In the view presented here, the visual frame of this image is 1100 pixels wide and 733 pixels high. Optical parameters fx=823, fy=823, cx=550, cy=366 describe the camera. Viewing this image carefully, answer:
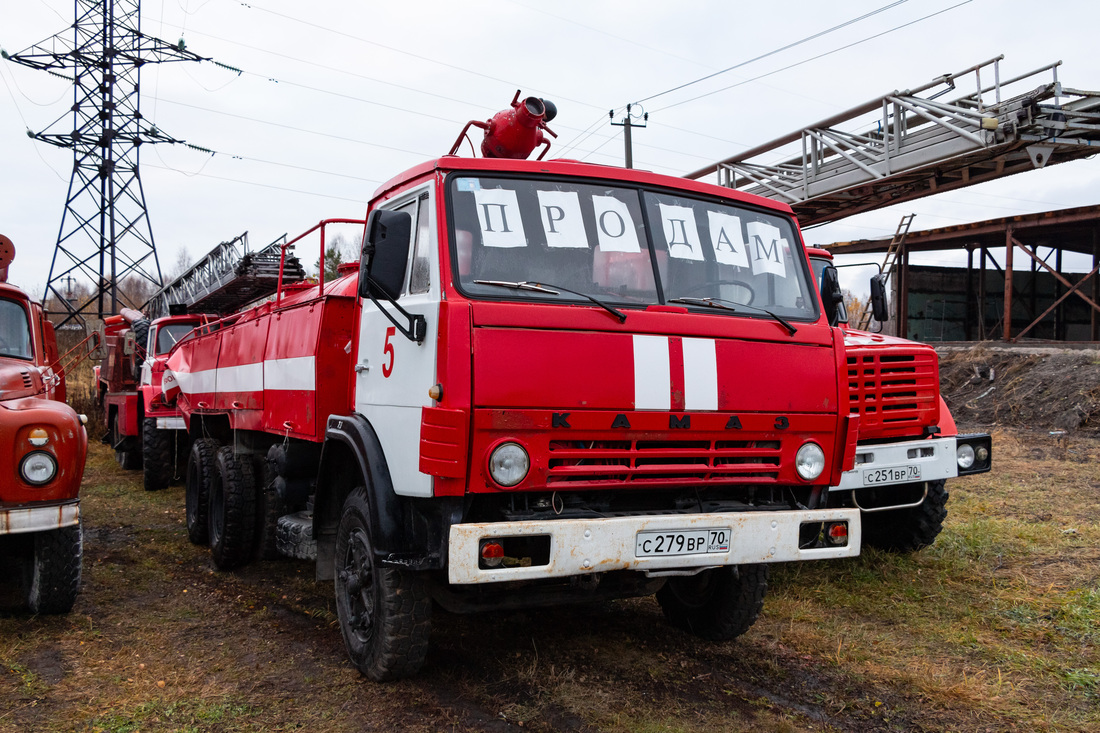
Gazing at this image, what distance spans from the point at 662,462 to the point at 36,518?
11.2 feet

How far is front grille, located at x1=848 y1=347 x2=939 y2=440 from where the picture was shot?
18.4 ft

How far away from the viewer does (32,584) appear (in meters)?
4.93

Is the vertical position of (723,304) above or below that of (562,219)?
below

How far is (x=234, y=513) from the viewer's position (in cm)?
623

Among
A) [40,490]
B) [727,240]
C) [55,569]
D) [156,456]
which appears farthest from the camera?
[156,456]

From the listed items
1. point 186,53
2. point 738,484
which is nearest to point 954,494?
point 738,484

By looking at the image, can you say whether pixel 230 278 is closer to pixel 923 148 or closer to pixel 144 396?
pixel 144 396

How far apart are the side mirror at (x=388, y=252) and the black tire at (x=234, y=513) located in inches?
130

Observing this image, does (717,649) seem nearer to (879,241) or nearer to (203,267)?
(203,267)

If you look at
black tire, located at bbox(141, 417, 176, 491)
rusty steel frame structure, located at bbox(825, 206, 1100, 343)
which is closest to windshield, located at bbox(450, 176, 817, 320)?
black tire, located at bbox(141, 417, 176, 491)

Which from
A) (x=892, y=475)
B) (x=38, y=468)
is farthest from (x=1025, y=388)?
(x=38, y=468)

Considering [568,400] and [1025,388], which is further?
[1025,388]

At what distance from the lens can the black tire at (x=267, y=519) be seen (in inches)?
239

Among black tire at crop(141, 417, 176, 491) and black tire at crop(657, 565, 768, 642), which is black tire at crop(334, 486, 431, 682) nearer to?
black tire at crop(657, 565, 768, 642)
